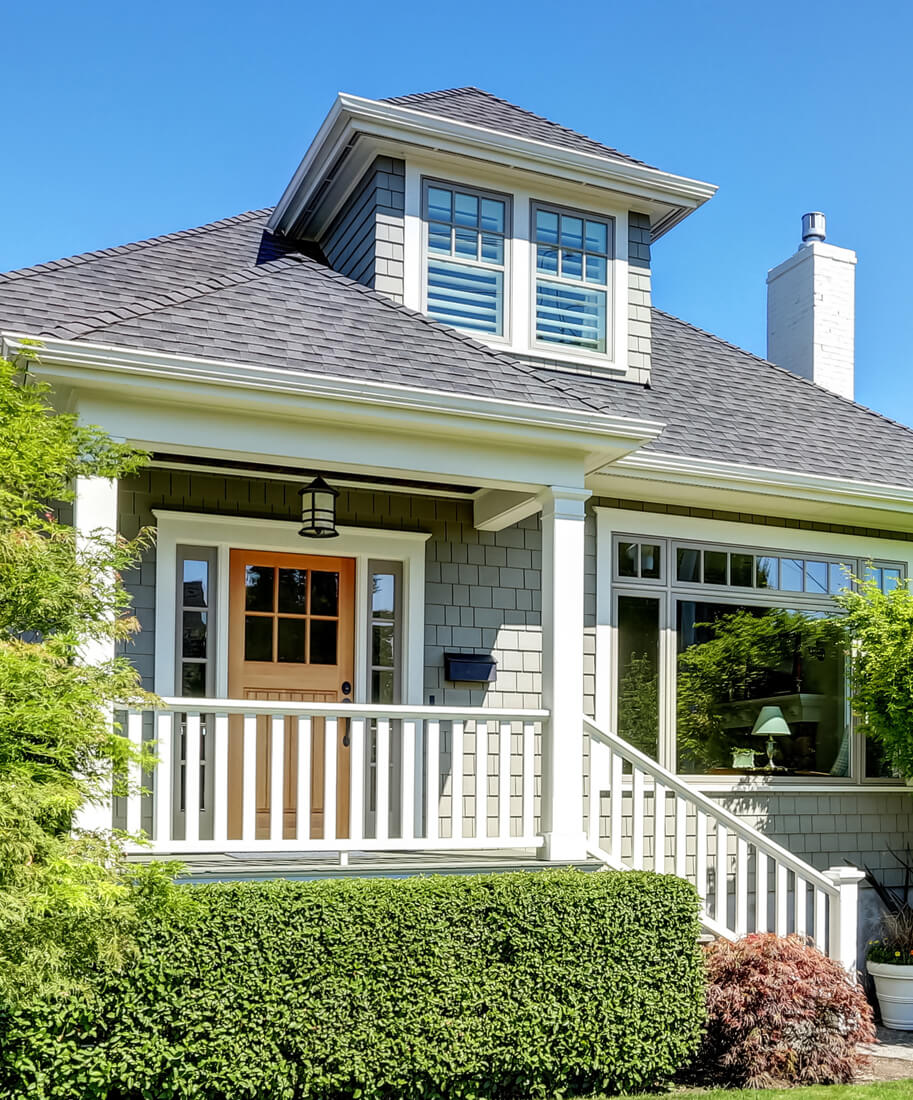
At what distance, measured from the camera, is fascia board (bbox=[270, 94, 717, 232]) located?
830 cm

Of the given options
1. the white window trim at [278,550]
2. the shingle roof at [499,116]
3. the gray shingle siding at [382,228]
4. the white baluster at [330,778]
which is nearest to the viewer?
the white baluster at [330,778]

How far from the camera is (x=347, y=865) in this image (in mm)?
6270

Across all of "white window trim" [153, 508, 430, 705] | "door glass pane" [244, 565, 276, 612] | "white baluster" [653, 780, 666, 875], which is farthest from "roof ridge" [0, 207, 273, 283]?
"white baluster" [653, 780, 666, 875]

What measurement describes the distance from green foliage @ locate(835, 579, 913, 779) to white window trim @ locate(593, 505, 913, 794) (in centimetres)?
→ 57

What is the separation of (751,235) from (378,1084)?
14.6 m

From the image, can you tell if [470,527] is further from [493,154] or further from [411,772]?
[493,154]

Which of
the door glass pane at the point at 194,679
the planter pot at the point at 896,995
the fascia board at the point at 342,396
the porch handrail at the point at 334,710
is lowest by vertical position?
the planter pot at the point at 896,995

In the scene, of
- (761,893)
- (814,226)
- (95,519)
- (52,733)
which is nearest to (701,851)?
(761,893)

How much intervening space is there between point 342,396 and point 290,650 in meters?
2.35

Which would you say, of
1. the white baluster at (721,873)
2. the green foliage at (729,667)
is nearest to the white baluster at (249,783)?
the white baluster at (721,873)

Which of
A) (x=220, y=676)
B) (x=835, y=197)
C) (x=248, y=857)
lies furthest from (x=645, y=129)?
(x=248, y=857)

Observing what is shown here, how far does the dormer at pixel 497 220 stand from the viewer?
8.52m

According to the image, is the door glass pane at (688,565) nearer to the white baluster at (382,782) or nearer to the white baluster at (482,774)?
the white baluster at (482,774)

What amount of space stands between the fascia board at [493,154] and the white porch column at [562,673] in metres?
3.17
